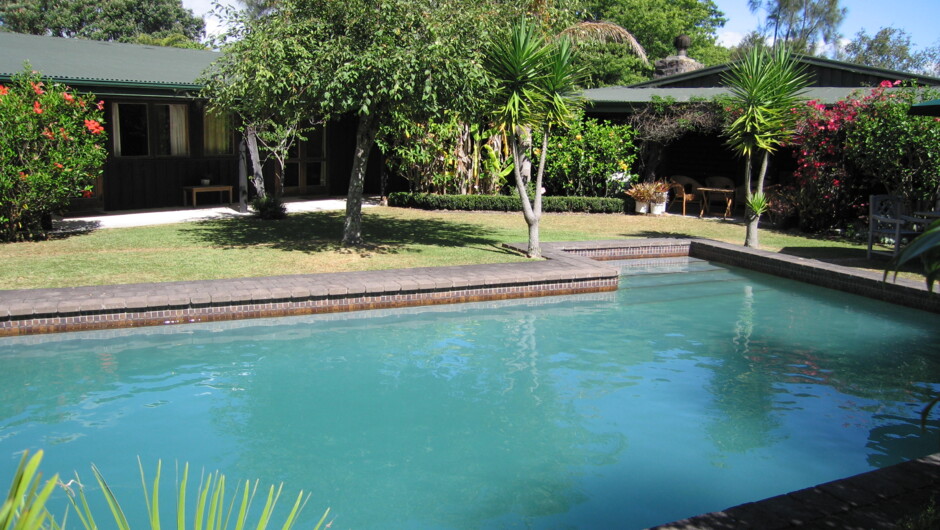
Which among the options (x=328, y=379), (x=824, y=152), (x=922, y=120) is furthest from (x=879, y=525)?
(x=824, y=152)

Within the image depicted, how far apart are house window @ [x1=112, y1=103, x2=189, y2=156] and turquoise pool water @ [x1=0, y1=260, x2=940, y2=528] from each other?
30.6 feet

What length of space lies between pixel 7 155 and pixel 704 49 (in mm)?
43385

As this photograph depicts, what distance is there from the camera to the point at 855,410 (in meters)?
6.73

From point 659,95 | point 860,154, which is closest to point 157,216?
point 659,95

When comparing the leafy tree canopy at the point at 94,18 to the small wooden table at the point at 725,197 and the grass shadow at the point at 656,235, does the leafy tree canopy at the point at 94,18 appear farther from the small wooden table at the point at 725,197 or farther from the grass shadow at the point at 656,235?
the grass shadow at the point at 656,235

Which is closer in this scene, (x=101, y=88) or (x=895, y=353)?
(x=895, y=353)

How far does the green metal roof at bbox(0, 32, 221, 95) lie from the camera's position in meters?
14.0

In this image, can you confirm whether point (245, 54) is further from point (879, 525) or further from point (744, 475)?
point (879, 525)

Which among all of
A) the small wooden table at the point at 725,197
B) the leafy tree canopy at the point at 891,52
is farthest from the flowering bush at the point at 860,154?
the leafy tree canopy at the point at 891,52

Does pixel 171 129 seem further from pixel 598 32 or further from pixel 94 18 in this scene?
pixel 94 18

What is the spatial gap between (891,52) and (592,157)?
44.2 meters

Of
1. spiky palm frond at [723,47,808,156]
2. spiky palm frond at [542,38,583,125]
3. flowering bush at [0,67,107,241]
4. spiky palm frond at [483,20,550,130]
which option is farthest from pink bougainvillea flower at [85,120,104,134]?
spiky palm frond at [723,47,808,156]

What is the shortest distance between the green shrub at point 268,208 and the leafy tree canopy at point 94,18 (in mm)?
33698

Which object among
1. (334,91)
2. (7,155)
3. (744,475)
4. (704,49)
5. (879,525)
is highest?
(704,49)
